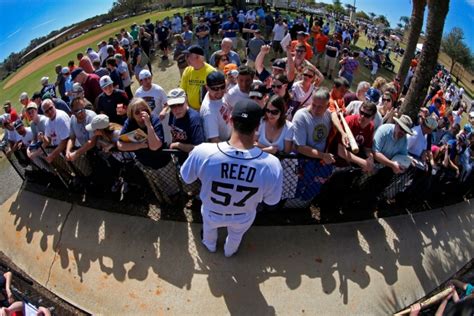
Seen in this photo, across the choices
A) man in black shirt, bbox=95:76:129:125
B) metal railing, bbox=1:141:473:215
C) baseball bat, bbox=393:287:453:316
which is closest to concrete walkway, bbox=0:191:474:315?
baseball bat, bbox=393:287:453:316

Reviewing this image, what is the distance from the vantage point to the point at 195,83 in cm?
582

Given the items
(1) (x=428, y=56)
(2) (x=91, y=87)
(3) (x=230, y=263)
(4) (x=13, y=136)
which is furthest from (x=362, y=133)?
(4) (x=13, y=136)

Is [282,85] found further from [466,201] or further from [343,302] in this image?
[466,201]

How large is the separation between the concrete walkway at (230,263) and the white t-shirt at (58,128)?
1.06 m

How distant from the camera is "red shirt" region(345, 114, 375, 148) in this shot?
14.7ft

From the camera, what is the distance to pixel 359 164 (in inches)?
170

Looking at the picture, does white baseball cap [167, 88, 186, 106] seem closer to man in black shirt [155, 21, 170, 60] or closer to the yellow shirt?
the yellow shirt

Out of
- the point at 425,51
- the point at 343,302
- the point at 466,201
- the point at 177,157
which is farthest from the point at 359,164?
the point at 425,51

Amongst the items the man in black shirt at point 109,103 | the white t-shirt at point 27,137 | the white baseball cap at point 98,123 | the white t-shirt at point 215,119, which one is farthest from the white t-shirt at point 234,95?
the white t-shirt at point 27,137

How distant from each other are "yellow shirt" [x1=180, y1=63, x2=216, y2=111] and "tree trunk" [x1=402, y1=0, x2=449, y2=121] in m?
5.67

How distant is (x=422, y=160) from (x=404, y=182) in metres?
0.44

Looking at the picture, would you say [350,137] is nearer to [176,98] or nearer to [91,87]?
[176,98]

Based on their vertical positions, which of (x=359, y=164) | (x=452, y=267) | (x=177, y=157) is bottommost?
(x=452, y=267)

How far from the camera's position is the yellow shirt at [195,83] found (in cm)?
581
